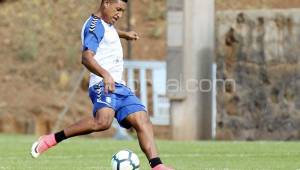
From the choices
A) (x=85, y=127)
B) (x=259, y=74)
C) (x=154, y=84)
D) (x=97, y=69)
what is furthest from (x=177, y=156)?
(x=154, y=84)

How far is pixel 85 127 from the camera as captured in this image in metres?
12.1

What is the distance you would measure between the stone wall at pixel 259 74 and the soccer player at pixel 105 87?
32.2ft

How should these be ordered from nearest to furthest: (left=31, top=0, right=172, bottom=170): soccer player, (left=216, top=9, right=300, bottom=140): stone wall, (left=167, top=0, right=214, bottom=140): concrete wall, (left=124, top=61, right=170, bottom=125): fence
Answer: (left=31, top=0, right=172, bottom=170): soccer player, (left=167, top=0, right=214, bottom=140): concrete wall, (left=216, top=9, right=300, bottom=140): stone wall, (left=124, top=61, right=170, bottom=125): fence

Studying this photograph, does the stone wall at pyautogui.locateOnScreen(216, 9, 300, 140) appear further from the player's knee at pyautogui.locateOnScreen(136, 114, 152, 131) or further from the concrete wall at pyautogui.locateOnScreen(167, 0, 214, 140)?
the player's knee at pyautogui.locateOnScreen(136, 114, 152, 131)

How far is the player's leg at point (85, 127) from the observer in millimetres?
11906

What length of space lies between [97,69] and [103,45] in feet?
1.49

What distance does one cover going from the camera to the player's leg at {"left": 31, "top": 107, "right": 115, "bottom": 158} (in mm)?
11906

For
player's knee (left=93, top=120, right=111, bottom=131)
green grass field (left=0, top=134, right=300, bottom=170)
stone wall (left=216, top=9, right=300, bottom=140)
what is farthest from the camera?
stone wall (left=216, top=9, right=300, bottom=140)

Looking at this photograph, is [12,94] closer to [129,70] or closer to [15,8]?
[15,8]

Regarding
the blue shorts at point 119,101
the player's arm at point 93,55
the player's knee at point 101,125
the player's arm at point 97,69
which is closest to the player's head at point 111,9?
the player's arm at point 93,55

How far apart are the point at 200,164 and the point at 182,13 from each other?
7.89 meters

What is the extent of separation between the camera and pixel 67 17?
3150 cm

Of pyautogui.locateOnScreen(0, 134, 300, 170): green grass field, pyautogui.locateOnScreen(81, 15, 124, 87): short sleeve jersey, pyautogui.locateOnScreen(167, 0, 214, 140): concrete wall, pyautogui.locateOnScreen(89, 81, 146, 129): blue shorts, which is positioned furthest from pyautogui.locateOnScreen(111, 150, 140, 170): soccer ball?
Answer: pyautogui.locateOnScreen(167, 0, 214, 140): concrete wall

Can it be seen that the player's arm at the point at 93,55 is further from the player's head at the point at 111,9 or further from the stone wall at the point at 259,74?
the stone wall at the point at 259,74
